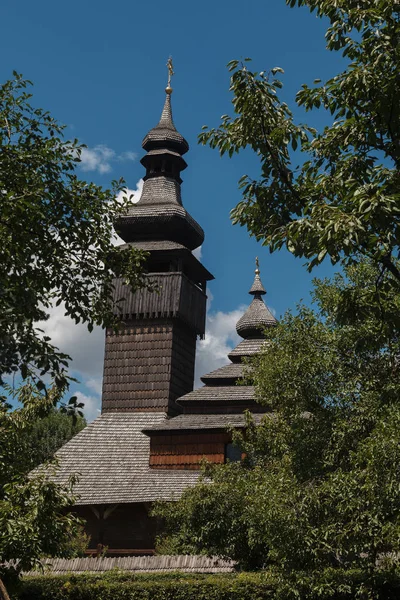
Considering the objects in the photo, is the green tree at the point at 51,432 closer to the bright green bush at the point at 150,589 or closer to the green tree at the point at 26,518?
the bright green bush at the point at 150,589

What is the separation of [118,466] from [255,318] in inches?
468

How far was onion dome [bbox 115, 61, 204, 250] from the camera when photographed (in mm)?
43312

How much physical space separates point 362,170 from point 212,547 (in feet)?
47.4

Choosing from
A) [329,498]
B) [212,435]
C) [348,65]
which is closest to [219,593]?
[329,498]

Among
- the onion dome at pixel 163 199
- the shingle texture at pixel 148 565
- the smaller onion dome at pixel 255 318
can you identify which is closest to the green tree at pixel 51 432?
the onion dome at pixel 163 199

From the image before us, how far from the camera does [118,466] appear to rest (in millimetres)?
35344

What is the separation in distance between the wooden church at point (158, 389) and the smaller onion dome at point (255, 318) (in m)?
0.07

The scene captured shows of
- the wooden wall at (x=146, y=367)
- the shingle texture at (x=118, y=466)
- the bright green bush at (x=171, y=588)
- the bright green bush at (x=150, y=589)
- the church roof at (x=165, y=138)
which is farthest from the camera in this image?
the church roof at (x=165, y=138)

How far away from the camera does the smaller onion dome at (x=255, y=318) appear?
4219 centimetres

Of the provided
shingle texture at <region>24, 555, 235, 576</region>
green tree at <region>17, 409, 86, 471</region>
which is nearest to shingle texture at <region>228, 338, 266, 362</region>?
shingle texture at <region>24, 555, 235, 576</region>

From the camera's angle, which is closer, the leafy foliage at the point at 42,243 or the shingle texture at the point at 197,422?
the leafy foliage at the point at 42,243

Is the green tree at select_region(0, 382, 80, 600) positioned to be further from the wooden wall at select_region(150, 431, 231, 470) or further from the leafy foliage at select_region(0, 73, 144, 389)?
the wooden wall at select_region(150, 431, 231, 470)

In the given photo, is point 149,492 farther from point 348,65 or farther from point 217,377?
point 348,65

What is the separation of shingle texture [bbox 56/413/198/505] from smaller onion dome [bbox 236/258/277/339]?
22.2 feet
